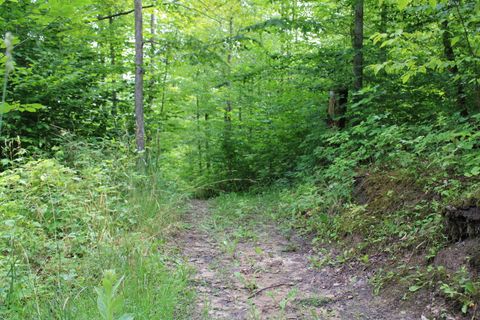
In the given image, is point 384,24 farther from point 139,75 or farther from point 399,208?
point 139,75

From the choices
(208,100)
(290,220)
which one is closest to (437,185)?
(290,220)

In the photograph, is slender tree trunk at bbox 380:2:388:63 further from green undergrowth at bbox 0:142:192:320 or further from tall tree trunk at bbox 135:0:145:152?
green undergrowth at bbox 0:142:192:320

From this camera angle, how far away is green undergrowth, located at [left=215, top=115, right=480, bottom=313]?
3.18 m

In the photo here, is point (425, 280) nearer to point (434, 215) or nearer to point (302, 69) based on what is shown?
point (434, 215)

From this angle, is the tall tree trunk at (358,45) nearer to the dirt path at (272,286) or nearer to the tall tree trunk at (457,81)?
the tall tree trunk at (457,81)

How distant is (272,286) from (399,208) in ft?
6.03

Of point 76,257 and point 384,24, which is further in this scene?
point 384,24

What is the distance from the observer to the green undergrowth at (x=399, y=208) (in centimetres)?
318

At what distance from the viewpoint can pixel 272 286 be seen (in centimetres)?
347

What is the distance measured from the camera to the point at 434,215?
367 centimetres

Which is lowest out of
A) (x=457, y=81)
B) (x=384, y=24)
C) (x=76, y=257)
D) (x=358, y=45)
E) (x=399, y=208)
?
(x=76, y=257)

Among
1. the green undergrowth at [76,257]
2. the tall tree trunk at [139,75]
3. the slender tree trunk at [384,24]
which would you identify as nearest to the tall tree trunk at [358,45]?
the slender tree trunk at [384,24]

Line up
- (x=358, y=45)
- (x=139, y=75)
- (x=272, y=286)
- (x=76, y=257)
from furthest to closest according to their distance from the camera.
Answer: (x=358, y=45) < (x=139, y=75) < (x=272, y=286) < (x=76, y=257)

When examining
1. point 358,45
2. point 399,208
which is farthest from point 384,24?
point 399,208
